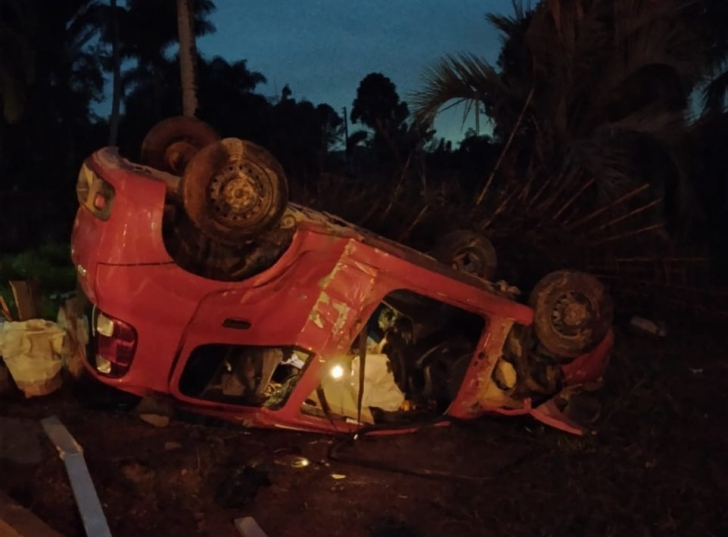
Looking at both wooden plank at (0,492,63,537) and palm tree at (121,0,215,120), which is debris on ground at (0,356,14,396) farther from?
palm tree at (121,0,215,120)

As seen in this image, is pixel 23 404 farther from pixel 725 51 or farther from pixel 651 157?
pixel 725 51

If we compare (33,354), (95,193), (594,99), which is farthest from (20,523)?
(594,99)

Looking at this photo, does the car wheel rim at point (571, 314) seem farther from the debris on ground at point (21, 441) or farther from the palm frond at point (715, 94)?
the palm frond at point (715, 94)

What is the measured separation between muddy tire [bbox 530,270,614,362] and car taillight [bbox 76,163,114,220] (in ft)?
8.82

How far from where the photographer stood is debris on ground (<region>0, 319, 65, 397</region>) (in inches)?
215

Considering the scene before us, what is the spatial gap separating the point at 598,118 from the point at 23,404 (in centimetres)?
795

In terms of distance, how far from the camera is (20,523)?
382 cm

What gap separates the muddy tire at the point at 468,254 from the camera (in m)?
6.14

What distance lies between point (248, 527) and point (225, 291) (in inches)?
52.8

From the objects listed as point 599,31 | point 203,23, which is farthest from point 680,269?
point 203,23

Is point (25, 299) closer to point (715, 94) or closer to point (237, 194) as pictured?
point (237, 194)

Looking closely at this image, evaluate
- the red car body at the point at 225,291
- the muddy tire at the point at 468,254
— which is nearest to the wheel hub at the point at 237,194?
the red car body at the point at 225,291

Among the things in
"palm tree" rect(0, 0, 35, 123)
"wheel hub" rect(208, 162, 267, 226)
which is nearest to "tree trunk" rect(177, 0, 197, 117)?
"wheel hub" rect(208, 162, 267, 226)

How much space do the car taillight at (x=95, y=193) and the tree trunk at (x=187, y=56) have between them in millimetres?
5923
